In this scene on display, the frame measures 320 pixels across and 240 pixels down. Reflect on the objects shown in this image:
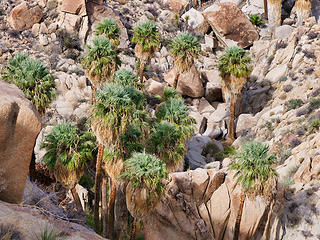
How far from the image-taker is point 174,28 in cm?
5441

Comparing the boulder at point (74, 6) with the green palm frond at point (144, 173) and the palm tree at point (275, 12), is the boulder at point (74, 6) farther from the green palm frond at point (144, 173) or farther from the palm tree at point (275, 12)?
the green palm frond at point (144, 173)

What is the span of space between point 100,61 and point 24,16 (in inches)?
835

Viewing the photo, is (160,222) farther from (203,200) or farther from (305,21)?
(305,21)

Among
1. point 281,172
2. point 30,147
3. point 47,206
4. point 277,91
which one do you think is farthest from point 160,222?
point 277,91

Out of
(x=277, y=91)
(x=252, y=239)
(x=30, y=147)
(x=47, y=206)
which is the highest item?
(x=30, y=147)

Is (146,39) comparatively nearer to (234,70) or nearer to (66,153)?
(234,70)

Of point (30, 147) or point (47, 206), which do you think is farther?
point (47, 206)

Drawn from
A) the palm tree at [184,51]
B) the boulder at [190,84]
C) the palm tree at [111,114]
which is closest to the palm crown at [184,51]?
A: the palm tree at [184,51]

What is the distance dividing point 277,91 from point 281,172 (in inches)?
577

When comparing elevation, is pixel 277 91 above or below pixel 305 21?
below

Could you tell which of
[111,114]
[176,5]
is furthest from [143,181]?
[176,5]

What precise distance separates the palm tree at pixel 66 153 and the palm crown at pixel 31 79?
219cm

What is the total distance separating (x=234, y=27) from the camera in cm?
5306

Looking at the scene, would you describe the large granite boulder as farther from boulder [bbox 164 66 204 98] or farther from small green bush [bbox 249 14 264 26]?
small green bush [bbox 249 14 264 26]
